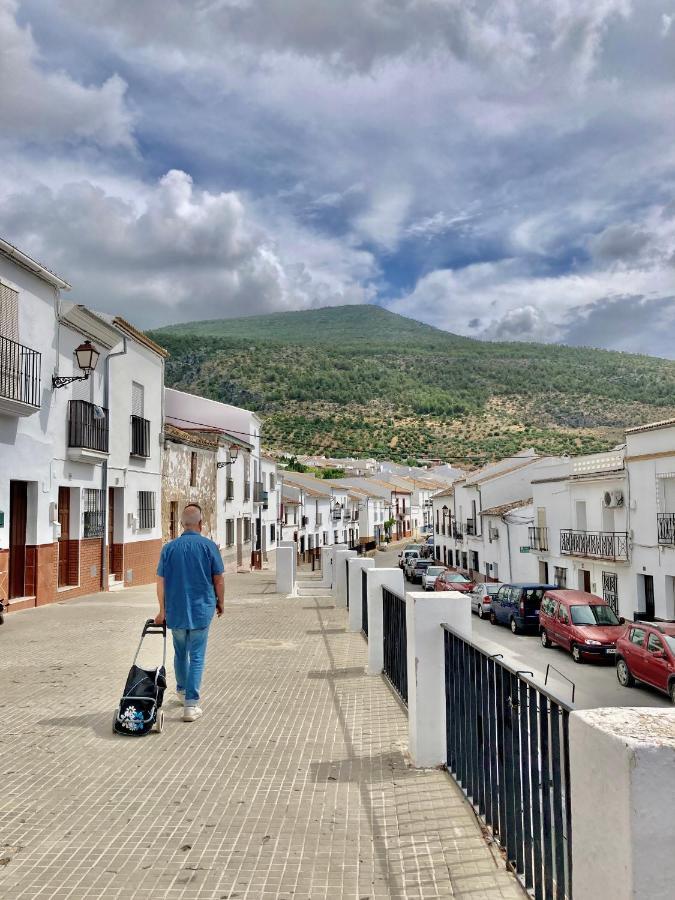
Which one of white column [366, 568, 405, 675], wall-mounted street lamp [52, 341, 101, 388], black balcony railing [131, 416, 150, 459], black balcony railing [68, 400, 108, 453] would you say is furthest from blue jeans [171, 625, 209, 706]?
black balcony railing [131, 416, 150, 459]

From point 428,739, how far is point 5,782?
262 centimetres

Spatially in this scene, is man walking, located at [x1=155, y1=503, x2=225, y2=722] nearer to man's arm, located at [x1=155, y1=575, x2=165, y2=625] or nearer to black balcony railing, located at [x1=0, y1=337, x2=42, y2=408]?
man's arm, located at [x1=155, y1=575, x2=165, y2=625]

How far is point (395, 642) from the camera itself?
672 cm

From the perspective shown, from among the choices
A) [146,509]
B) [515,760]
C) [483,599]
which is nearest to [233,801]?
[515,760]

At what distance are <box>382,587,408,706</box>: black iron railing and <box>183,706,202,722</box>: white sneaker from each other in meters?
1.75

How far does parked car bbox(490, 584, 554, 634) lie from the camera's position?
23.3 m

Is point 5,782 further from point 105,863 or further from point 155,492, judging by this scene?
point 155,492

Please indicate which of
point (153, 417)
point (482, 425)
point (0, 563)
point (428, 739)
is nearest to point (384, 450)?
point (482, 425)

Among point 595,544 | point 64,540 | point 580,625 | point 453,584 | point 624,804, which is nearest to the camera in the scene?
point 624,804

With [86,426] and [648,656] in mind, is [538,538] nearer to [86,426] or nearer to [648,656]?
[648,656]

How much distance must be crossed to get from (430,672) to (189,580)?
6.98ft

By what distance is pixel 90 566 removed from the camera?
1730cm

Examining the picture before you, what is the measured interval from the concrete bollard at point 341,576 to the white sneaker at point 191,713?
896 cm

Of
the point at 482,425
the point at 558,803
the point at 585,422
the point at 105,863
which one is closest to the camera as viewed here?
the point at 558,803
